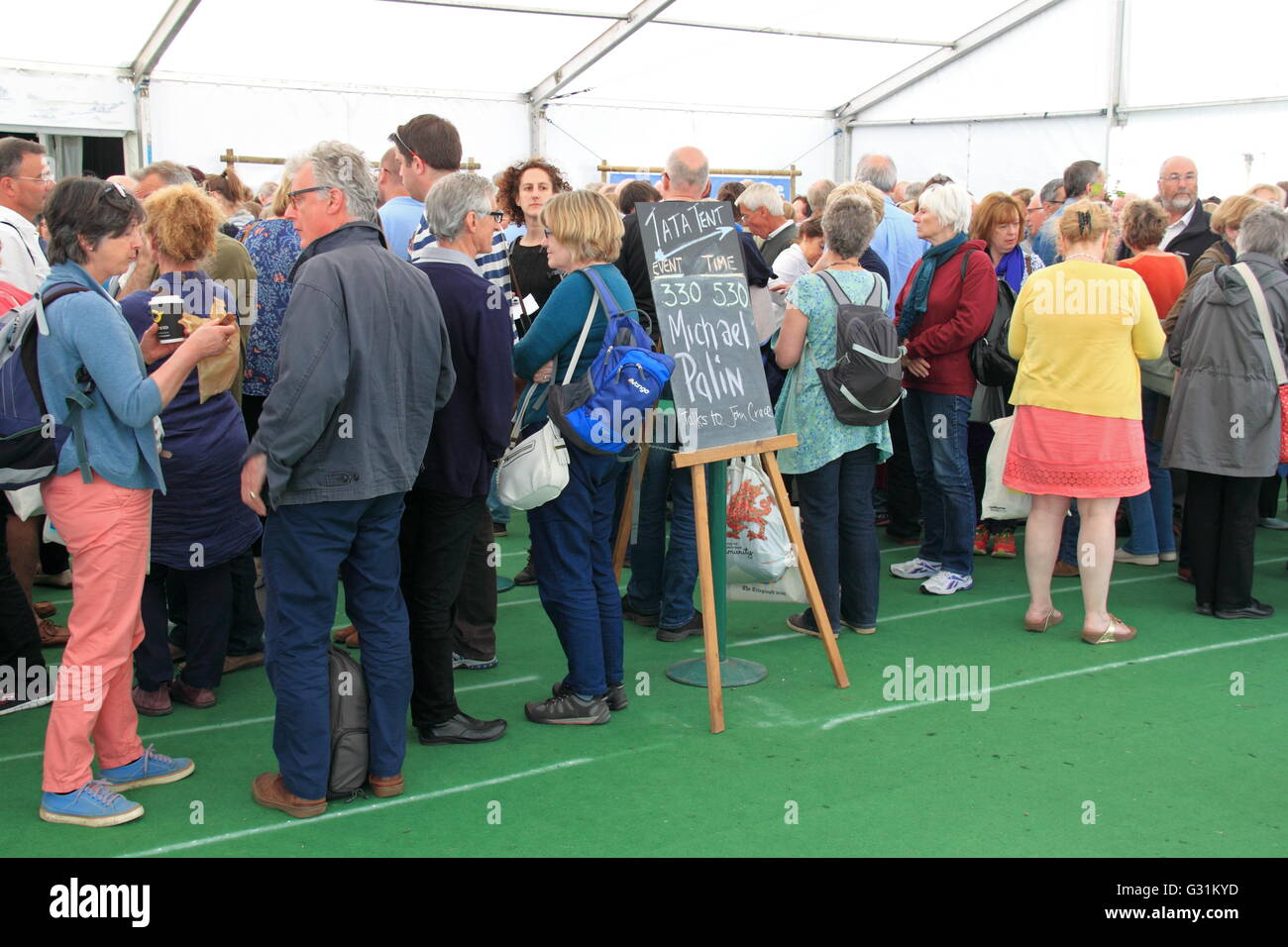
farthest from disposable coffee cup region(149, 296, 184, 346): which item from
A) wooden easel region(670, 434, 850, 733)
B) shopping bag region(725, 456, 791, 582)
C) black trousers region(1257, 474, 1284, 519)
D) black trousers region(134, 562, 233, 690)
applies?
black trousers region(1257, 474, 1284, 519)

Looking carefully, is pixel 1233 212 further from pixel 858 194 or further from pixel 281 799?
pixel 281 799

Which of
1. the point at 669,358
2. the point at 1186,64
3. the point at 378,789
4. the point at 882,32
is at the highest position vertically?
the point at 882,32

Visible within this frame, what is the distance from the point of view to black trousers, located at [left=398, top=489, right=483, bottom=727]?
148 inches

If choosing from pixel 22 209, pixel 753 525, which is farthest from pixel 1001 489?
pixel 22 209

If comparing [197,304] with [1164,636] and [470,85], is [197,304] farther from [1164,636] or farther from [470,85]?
[470,85]

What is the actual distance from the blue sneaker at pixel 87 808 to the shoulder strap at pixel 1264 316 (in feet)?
16.2

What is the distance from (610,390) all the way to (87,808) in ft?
6.55

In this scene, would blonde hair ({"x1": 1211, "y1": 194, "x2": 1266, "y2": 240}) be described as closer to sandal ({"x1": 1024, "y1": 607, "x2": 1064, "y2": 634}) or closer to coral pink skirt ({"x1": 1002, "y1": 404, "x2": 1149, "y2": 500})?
coral pink skirt ({"x1": 1002, "y1": 404, "x2": 1149, "y2": 500})

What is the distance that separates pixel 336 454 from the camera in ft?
10.6

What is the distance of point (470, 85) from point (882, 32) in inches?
209

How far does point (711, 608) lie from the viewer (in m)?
4.07

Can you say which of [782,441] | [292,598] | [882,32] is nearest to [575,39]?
[882,32]

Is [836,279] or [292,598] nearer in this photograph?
[292,598]

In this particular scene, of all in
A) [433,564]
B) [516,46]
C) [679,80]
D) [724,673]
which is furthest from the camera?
[679,80]
